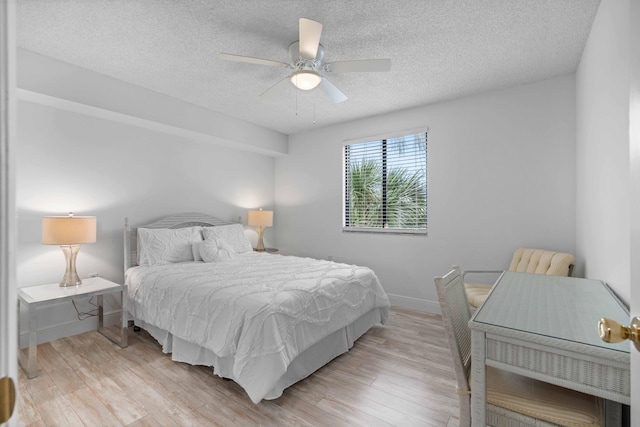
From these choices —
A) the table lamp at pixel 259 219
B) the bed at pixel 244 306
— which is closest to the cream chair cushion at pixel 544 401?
the bed at pixel 244 306

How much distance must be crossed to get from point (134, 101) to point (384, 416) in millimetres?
3792

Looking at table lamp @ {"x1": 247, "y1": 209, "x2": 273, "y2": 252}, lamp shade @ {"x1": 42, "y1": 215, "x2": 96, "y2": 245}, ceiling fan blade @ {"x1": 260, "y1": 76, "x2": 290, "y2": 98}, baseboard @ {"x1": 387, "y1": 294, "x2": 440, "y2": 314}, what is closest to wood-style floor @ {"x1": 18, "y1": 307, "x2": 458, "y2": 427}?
baseboard @ {"x1": 387, "y1": 294, "x2": 440, "y2": 314}

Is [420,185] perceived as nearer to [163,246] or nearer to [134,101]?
[163,246]

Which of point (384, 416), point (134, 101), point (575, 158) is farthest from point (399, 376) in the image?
point (134, 101)

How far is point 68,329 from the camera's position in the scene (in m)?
3.04

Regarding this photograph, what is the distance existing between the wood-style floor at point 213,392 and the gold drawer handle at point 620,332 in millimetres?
1556

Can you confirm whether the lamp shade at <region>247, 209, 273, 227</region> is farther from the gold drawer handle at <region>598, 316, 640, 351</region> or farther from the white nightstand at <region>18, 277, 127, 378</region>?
the gold drawer handle at <region>598, 316, 640, 351</region>

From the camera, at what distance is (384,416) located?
1891 mm

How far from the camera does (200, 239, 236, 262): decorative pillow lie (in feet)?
11.5

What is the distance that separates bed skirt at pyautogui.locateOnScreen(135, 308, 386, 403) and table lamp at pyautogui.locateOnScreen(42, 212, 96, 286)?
789 millimetres

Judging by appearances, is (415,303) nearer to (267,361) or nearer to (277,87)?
(267,361)

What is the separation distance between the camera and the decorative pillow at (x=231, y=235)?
12.9 feet

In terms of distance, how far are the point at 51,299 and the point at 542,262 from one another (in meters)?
4.26

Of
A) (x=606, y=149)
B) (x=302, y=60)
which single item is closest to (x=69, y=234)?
(x=302, y=60)
